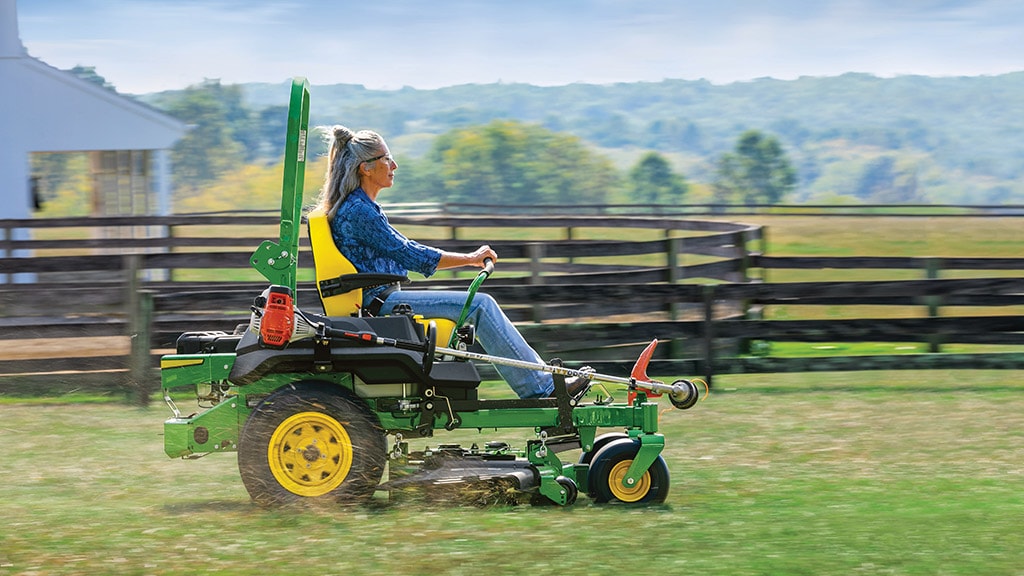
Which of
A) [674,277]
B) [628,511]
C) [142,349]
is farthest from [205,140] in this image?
[628,511]

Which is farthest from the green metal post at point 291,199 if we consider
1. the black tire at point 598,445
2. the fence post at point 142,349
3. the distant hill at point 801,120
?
the distant hill at point 801,120

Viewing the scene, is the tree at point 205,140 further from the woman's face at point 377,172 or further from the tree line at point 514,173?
the woman's face at point 377,172

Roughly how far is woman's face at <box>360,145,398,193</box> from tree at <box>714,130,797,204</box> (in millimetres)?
99536

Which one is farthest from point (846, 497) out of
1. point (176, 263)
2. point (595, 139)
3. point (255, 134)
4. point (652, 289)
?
point (595, 139)

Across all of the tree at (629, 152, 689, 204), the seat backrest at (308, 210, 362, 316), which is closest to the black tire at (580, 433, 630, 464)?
the seat backrest at (308, 210, 362, 316)

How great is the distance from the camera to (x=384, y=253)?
5715mm

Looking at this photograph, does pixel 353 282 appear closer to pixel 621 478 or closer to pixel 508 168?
pixel 621 478

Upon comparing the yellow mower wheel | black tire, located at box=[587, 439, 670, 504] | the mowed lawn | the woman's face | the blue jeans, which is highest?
the woman's face

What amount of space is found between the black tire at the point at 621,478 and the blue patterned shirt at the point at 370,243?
43.9 inches

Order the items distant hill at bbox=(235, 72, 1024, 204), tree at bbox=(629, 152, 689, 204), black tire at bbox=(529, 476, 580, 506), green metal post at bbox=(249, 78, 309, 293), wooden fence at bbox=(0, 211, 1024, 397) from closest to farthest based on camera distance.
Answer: green metal post at bbox=(249, 78, 309, 293), black tire at bbox=(529, 476, 580, 506), wooden fence at bbox=(0, 211, 1024, 397), tree at bbox=(629, 152, 689, 204), distant hill at bbox=(235, 72, 1024, 204)

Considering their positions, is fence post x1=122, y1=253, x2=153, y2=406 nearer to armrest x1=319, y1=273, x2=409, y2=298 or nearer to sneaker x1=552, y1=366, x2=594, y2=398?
armrest x1=319, y1=273, x2=409, y2=298

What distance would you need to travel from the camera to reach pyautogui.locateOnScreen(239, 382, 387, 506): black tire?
5.46 meters

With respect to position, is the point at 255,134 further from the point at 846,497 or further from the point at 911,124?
the point at 846,497

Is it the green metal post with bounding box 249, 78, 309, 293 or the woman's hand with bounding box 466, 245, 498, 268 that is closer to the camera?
the green metal post with bounding box 249, 78, 309, 293
